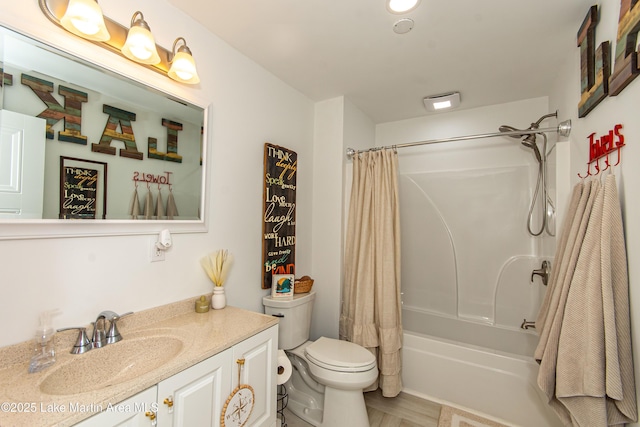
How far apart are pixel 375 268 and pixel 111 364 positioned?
5.67 ft

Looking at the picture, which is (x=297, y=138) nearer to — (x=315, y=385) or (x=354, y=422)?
(x=315, y=385)

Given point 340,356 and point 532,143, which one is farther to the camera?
point 532,143

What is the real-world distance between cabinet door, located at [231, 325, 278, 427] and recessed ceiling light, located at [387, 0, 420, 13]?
5.74 feet

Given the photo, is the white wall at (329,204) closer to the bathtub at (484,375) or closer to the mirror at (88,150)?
the bathtub at (484,375)

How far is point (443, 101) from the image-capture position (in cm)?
246

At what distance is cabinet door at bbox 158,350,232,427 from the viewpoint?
952 mm

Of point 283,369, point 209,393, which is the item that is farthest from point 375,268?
Answer: point 209,393

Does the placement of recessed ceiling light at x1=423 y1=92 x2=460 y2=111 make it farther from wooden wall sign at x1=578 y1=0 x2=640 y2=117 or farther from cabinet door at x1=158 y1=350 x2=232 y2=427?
cabinet door at x1=158 y1=350 x2=232 y2=427

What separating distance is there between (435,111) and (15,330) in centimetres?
321

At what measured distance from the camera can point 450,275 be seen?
2.80 metres

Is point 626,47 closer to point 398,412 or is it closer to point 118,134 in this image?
point 118,134

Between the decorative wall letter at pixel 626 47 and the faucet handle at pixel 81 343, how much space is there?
2.26 meters

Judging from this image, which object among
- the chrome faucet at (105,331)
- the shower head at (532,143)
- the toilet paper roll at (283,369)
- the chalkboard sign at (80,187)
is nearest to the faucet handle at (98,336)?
the chrome faucet at (105,331)

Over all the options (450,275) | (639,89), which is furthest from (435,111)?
(639,89)
